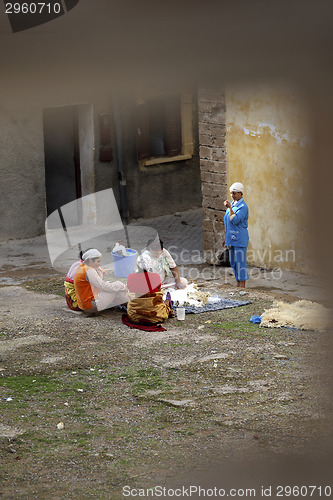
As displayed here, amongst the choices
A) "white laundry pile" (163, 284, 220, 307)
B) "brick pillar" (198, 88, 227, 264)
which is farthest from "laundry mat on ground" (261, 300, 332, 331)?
"brick pillar" (198, 88, 227, 264)

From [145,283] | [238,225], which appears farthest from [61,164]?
[145,283]

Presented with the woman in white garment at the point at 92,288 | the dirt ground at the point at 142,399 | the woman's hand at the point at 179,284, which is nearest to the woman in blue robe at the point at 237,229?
the woman's hand at the point at 179,284

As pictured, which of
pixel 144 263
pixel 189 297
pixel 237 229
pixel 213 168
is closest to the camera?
pixel 144 263

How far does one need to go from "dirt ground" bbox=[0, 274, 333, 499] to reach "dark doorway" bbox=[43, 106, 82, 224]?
5.99 metres

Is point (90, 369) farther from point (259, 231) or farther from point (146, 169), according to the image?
point (146, 169)

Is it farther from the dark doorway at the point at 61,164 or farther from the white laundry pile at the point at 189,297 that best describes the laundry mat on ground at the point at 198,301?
the dark doorway at the point at 61,164

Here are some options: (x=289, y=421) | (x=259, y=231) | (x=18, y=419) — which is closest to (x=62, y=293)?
(x=259, y=231)

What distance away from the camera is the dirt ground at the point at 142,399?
5043 mm

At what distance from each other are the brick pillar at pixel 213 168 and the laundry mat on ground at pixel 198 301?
263cm

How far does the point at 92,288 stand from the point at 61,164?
653cm

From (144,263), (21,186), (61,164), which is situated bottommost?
(144,263)

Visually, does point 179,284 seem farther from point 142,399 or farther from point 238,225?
point 142,399

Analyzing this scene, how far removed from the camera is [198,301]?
30.7 ft

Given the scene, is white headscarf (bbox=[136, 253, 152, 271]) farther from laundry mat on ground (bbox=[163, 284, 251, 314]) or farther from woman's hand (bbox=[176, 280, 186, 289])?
woman's hand (bbox=[176, 280, 186, 289])
